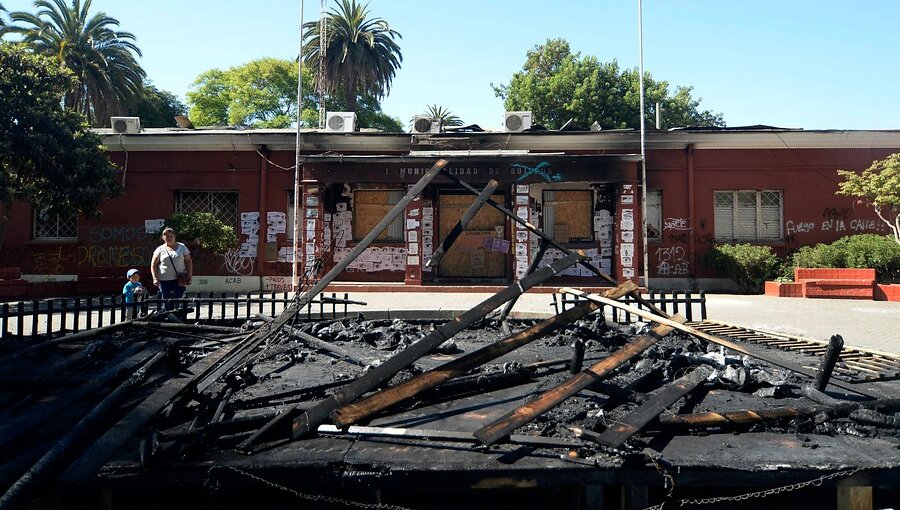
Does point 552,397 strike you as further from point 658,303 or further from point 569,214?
point 569,214

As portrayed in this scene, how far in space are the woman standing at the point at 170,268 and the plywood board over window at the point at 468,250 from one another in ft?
29.4

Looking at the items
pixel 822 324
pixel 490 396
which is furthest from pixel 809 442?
pixel 822 324

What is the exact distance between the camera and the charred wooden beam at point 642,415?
2.81 m

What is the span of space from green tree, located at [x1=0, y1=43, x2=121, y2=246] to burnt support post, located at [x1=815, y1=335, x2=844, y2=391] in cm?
1554

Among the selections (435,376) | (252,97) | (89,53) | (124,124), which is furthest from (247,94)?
(435,376)

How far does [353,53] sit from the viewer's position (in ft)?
109

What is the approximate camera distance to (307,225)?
51.8ft

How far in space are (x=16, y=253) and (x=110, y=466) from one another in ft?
59.3

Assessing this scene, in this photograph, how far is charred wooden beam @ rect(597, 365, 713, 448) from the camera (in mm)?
2811

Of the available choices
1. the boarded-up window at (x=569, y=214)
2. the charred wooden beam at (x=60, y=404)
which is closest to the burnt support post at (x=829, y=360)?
the charred wooden beam at (x=60, y=404)

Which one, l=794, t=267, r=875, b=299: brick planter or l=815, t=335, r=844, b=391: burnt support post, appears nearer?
l=815, t=335, r=844, b=391: burnt support post

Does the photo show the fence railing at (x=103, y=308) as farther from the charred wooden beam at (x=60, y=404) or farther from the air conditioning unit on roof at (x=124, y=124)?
the air conditioning unit on roof at (x=124, y=124)

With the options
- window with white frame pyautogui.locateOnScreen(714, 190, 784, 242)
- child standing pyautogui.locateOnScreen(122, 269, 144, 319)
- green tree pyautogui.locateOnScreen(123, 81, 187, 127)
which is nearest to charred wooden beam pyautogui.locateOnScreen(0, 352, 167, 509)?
child standing pyautogui.locateOnScreen(122, 269, 144, 319)

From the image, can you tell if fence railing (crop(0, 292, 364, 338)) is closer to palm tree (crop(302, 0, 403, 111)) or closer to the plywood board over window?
the plywood board over window
